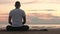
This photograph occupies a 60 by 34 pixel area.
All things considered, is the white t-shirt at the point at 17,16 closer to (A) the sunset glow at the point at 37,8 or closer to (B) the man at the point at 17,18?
(B) the man at the point at 17,18

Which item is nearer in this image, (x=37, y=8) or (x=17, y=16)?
(x=17, y=16)

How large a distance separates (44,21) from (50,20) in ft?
1.58

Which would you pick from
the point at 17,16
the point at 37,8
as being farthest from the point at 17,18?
the point at 37,8

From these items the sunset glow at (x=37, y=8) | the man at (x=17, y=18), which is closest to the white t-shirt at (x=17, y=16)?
the man at (x=17, y=18)

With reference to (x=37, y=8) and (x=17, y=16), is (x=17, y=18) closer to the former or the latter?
(x=17, y=16)

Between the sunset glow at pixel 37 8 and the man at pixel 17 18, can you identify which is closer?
the man at pixel 17 18

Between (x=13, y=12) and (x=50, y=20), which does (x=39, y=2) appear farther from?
(x=13, y=12)

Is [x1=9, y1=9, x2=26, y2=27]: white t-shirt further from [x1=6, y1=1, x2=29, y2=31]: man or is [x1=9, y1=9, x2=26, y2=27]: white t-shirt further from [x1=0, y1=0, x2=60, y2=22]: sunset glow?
[x1=0, y1=0, x2=60, y2=22]: sunset glow

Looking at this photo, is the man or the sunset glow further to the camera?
the sunset glow

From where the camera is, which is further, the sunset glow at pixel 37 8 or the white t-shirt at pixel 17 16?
the sunset glow at pixel 37 8

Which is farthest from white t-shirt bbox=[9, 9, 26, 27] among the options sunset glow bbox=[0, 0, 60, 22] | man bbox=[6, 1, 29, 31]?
sunset glow bbox=[0, 0, 60, 22]

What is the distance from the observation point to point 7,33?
6.49 metres

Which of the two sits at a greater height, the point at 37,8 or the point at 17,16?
the point at 37,8

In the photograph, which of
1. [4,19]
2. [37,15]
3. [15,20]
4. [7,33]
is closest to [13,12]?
[15,20]
